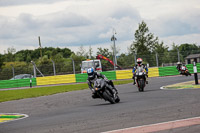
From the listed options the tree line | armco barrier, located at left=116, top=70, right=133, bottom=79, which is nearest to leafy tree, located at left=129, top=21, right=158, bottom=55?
the tree line

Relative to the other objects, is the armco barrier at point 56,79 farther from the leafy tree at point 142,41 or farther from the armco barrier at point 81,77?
the leafy tree at point 142,41

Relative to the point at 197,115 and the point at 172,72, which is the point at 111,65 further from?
the point at 197,115

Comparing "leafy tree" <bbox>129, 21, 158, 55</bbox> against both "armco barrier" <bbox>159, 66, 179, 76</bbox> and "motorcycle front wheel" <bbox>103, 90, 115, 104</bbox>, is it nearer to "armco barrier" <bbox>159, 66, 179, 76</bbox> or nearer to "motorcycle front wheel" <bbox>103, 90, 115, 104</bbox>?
"armco barrier" <bbox>159, 66, 179, 76</bbox>

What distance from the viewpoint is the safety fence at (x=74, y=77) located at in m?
31.2

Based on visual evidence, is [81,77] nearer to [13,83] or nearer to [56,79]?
[56,79]

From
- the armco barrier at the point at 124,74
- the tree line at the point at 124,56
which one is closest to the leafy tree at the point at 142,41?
the tree line at the point at 124,56

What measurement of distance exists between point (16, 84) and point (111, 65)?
9.52m

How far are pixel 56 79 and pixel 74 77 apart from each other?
186 cm

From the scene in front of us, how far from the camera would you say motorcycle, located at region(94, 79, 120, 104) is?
37.7 ft

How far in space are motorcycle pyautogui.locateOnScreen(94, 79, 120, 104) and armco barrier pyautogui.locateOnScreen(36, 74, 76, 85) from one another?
20.9 meters

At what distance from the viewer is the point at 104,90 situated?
11.6 meters

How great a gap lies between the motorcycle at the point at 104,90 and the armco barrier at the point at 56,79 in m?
20.9

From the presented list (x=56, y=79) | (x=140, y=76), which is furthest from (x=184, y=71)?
(x=140, y=76)

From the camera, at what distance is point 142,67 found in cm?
→ 1605
